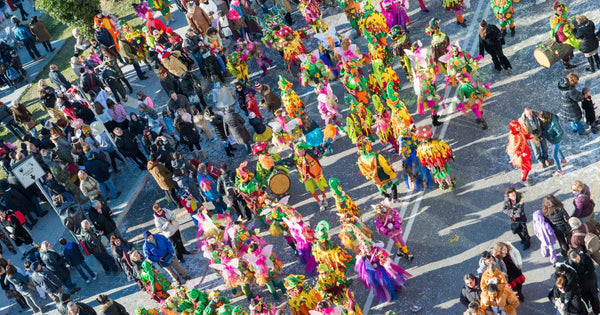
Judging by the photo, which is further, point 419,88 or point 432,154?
point 419,88

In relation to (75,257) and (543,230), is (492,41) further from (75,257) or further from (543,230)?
(75,257)

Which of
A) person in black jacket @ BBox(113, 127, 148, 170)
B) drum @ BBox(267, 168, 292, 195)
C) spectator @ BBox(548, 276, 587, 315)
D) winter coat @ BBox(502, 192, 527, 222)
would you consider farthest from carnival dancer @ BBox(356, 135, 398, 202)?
person in black jacket @ BBox(113, 127, 148, 170)

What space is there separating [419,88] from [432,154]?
9.47ft

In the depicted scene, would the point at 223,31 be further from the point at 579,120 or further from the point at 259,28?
the point at 579,120

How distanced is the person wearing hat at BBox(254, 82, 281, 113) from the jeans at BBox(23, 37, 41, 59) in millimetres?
11536

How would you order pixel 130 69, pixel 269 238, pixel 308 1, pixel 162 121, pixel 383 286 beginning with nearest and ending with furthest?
1. pixel 383 286
2. pixel 269 238
3. pixel 162 121
4. pixel 308 1
5. pixel 130 69

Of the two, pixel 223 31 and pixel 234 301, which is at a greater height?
pixel 223 31

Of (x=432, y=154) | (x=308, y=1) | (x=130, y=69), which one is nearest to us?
(x=432, y=154)

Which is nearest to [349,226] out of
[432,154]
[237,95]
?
[432,154]

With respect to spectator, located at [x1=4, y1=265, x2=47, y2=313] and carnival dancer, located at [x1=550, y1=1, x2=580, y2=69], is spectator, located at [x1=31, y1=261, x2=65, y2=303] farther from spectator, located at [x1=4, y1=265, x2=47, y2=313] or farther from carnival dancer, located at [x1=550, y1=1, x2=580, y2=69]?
carnival dancer, located at [x1=550, y1=1, x2=580, y2=69]

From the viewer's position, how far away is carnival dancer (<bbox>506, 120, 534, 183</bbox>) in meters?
15.1

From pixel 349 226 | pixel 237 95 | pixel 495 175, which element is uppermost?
pixel 237 95

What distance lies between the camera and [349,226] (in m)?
14.4

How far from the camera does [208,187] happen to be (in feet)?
55.7
